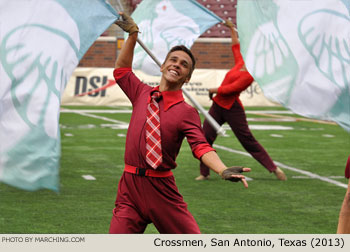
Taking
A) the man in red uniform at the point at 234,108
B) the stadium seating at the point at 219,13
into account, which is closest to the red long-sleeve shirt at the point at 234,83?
the man in red uniform at the point at 234,108

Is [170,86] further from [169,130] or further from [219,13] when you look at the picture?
[219,13]

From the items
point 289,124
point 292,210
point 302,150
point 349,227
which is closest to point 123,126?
point 289,124

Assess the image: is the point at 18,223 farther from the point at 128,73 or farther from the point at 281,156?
the point at 281,156

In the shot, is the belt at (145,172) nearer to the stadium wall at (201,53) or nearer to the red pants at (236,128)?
the red pants at (236,128)

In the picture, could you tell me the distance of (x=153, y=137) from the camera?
4617 millimetres

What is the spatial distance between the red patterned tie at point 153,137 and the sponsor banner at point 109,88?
859 inches

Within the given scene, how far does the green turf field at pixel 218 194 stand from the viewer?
23.4ft

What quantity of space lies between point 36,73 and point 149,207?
1.04 meters

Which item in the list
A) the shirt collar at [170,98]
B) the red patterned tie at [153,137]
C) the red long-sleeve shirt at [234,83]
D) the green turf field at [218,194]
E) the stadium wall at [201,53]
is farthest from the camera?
the stadium wall at [201,53]

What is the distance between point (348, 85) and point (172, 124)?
1214 millimetres

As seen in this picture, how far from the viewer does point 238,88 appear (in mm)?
9484

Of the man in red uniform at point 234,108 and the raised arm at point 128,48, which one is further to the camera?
the man in red uniform at point 234,108

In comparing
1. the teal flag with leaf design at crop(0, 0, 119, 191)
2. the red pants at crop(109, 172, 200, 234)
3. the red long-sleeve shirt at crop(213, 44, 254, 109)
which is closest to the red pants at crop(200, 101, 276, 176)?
the red long-sleeve shirt at crop(213, 44, 254, 109)

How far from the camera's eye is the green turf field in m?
7.13
